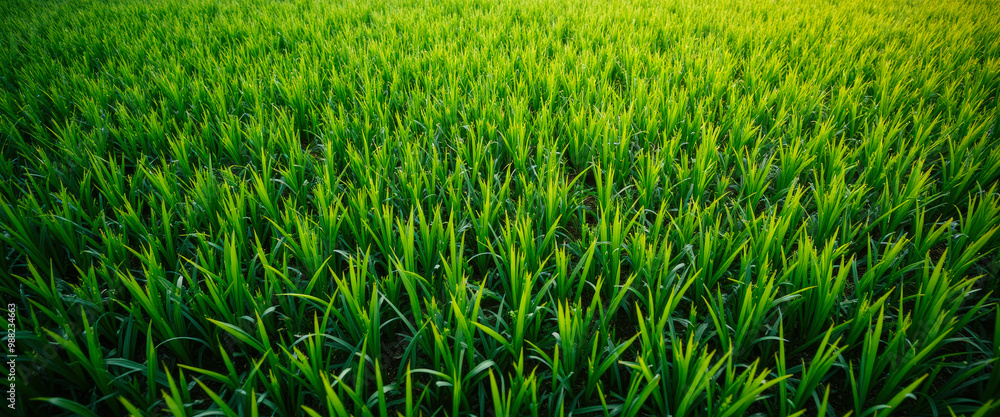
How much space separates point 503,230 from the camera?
1.12 m

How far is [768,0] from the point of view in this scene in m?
4.70

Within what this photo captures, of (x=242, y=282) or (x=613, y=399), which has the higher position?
(x=242, y=282)

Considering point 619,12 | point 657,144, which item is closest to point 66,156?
point 657,144

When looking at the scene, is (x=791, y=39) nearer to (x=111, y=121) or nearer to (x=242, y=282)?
(x=242, y=282)

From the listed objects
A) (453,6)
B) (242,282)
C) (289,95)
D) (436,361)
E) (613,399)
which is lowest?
(613,399)

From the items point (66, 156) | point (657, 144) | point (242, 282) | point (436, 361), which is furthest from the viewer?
point (657, 144)

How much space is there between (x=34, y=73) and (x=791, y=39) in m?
4.98

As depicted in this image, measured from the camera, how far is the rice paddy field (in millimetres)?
840

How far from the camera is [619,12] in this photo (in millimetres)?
3939

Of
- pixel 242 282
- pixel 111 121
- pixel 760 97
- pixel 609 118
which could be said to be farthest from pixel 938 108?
pixel 111 121

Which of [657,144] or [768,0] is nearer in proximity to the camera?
[657,144]

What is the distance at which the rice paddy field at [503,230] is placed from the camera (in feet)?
2.76

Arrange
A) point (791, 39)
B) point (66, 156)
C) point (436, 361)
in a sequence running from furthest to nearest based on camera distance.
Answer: point (791, 39) < point (66, 156) < point (436, 361)

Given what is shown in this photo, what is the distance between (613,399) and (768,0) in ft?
18.0
